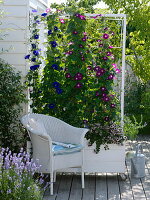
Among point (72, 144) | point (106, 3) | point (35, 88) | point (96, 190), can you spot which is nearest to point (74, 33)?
point (35, 88)

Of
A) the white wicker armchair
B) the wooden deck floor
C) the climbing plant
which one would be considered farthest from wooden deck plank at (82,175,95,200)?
the climbing plant

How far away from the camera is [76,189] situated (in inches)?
207

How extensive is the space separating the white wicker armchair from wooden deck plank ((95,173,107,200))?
245 millimetres

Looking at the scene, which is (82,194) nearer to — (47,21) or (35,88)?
(35,88)

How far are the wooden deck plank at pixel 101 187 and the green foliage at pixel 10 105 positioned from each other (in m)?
1.15

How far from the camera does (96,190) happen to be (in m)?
5.21

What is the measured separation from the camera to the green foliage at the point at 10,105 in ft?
19.3

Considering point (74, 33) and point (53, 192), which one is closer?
point (53, 192)

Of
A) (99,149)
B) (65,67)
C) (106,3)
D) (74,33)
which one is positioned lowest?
(99,149)

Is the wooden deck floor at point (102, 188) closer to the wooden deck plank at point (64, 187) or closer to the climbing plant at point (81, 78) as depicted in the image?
the wooden deck plank at point (64, 187)

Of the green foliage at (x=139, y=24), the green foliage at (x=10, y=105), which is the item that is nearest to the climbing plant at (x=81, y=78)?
the green foliage at (x=10, y=105)

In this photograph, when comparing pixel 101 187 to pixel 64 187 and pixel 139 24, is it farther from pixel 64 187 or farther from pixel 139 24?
pixel 139 24

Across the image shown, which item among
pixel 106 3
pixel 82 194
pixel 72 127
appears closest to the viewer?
pixel 82 194

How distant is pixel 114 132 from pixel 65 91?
0.79m
